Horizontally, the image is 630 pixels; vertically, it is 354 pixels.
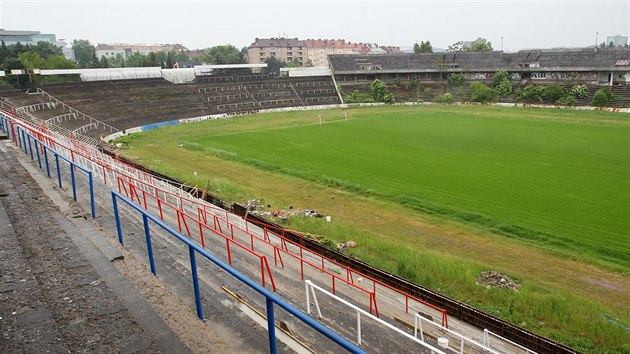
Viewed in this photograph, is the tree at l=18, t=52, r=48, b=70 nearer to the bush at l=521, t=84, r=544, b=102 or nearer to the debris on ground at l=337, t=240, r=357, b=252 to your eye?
the debris on ground at l=337, t=240, r=357, b=252

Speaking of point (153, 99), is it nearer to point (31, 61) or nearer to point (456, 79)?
point (31, 61)

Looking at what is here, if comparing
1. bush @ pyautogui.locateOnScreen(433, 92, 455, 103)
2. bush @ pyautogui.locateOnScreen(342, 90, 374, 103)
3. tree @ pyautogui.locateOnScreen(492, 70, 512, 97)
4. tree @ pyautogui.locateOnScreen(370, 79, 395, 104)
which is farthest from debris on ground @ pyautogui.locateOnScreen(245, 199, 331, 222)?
tree @ pyautogui.locateOnScreen(492, 70, 512, 97)

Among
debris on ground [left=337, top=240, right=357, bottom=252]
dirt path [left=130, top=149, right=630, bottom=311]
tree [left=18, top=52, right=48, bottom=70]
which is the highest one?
tree [left=18, top=52, right=48, bottom=70]

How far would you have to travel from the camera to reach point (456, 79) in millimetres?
86688

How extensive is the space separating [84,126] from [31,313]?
176 ft

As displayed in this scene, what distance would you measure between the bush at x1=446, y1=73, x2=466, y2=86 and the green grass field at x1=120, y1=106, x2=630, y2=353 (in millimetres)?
29688

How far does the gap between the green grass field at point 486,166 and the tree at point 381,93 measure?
74.5 feet

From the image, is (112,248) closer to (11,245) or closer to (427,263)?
(11,245)

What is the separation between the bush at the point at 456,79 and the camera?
86.4m

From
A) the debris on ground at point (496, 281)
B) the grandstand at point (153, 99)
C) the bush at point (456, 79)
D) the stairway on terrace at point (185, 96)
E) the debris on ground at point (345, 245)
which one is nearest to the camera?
the debris on ground at point (496, 281)

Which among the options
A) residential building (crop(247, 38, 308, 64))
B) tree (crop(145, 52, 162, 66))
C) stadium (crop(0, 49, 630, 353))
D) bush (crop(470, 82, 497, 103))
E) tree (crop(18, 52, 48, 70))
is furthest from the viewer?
residential building (crop(247, 38, 308, 64))

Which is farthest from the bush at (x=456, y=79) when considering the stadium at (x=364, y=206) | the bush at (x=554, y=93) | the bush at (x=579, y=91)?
the bush at (x=579, y=91)

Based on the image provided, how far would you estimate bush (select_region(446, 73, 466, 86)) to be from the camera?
8644cm

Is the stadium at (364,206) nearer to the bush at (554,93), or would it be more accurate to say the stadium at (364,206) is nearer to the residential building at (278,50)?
the bush at (554,93)
